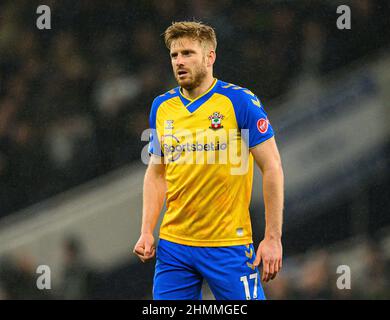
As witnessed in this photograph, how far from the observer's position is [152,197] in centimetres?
378

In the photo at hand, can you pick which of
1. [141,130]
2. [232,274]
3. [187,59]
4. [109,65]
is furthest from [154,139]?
[109,65]

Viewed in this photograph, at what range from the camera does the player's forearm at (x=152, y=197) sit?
376 cm

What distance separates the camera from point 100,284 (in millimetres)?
5875

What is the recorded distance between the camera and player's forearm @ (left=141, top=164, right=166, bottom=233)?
12.3 feet

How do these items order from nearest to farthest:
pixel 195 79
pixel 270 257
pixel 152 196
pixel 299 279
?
pixel 270 257
pixel 195 79
pixel 152 196
pixel 299 279

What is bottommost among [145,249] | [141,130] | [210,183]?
[145,249]

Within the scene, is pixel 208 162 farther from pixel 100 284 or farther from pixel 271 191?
pixel 100 284

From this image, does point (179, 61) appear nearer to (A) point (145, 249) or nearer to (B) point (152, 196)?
(B) point (152, 196)

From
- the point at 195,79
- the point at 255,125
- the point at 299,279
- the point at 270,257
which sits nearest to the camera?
the point at 270,257

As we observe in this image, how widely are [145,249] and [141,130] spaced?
238 centimetres

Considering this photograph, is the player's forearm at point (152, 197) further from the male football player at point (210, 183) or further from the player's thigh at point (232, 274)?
the player's thigh at point (232, 274)

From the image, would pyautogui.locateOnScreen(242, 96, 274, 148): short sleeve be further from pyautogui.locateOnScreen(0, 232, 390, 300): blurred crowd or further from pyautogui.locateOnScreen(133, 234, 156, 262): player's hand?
pyautogui.locateOnScreen(0, 232, 390, 300): blurred crowd

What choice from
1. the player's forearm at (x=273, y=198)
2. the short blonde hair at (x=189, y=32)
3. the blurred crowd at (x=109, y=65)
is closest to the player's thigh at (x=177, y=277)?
the player's forearm at (x=273, y=198)

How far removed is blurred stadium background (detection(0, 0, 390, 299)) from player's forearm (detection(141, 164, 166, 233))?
197 centimetres
